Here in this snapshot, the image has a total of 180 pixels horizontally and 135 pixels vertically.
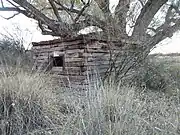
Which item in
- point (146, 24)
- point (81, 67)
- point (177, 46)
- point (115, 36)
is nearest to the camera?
point (115, 36)

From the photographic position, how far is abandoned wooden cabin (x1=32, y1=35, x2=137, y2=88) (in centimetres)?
573

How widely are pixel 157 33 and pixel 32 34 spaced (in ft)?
16.0

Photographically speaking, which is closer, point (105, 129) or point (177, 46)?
point (105, 129)

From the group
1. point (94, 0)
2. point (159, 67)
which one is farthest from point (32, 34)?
point (159, 67)

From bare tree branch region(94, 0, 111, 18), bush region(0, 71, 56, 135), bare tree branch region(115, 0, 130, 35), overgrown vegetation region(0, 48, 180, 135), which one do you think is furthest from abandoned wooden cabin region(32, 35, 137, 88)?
bush region(0, 71, 56, 135)

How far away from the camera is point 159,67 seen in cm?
640

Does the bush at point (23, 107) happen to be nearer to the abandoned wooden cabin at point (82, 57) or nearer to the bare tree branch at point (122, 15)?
the abandoned wooden cabin at point (82, 57)

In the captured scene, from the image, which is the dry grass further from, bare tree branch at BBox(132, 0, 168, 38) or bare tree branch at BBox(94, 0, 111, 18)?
bare tree branch at BBox(132, 0, 168, 38)

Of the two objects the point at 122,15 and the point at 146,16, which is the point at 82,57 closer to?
the point at 122,15

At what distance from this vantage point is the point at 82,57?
5.77 m

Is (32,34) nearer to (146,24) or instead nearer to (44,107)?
(146,24)

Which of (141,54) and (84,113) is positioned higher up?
(141,54)

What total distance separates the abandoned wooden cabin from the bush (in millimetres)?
2209

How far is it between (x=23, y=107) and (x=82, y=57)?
292 cm
